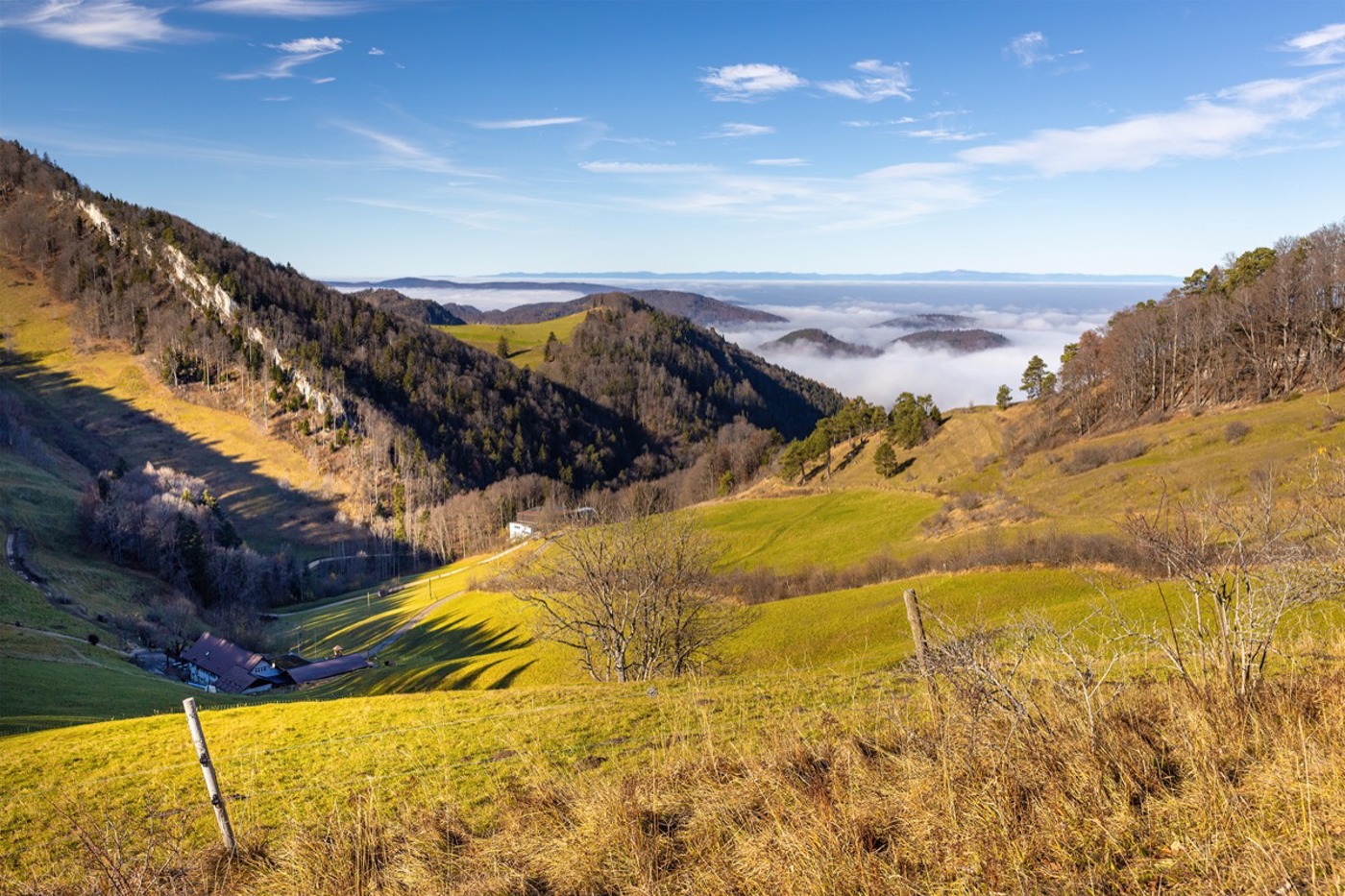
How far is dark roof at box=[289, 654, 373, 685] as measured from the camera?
156 feet

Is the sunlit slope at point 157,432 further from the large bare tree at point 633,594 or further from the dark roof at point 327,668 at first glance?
the large bare tree at point 633,594

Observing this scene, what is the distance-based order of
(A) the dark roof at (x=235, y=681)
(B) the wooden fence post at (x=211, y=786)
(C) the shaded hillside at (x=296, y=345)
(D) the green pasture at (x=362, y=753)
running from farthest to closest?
(C) the shaded hillside at (x=296, y=345) < (A) the dark roof at (x=235, y=681) < (D) the green pasture at (x=362, y=753) < (B) the wooden fence post at (x=211, y=786)

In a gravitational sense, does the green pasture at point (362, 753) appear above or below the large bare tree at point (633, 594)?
above

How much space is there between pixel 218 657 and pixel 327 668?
23.3 ft

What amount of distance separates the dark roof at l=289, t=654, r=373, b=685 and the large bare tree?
2443 cm

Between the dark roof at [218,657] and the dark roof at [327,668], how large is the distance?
284 centimetres

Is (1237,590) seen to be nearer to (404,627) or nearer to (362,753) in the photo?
(362,753)

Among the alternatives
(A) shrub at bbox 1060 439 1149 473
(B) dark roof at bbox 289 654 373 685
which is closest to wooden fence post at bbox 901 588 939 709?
(B) dark roof at bbox 289 654 373 685

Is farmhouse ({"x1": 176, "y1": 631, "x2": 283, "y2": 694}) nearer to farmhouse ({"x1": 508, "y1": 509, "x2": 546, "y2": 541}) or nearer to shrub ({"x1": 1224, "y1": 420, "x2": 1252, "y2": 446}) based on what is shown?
farmhouse ({"x1": 508, "y1": 509, "x2": 546, "y2": 541})

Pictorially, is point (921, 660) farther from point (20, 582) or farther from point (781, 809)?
point (20, 582)

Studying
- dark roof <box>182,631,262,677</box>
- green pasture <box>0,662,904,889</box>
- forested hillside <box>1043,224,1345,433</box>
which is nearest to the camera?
green pasture <box>0,662,904,889</box>

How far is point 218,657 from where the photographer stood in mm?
48094

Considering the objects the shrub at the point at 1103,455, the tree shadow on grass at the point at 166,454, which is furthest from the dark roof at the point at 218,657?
the tree shadow on grass at the point at 166,454

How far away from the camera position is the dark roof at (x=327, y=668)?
4766 cm
